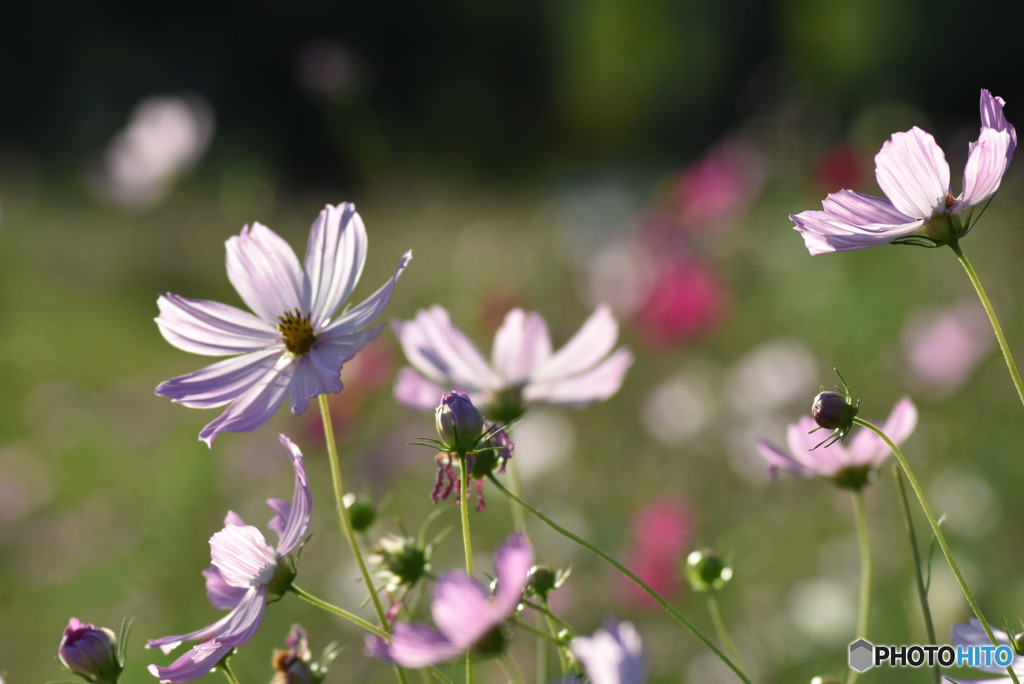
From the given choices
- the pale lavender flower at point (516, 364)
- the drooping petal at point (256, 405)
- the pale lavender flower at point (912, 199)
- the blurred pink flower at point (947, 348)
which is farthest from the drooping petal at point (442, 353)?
the blurred pink flower at point (947, 348)

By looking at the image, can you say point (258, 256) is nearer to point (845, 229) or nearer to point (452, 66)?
point (845, 229)

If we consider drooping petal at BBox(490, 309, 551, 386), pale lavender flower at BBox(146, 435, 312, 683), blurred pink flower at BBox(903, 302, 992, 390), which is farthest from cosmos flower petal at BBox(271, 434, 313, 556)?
blurred pink flower at BBox(903, 302, 992, 390)

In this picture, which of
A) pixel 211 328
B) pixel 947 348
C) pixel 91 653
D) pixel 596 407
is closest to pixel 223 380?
pixel 211 328

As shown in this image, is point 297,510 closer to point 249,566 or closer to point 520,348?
point 249,566

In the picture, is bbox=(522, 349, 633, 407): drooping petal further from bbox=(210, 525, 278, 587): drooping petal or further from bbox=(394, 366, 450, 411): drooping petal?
bbox=(210, 525, 278, 587): drooping petal

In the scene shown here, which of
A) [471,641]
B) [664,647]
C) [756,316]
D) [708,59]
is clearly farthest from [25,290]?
[708,59]

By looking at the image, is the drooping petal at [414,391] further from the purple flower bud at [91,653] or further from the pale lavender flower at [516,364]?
the purple flower bud at [91,653]
